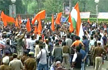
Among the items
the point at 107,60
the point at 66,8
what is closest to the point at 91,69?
the point at 107,60

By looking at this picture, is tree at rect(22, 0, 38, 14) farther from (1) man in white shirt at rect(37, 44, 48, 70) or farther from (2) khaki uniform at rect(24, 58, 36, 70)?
(2) khaki uniform at rect(24, 58, 36, 70)

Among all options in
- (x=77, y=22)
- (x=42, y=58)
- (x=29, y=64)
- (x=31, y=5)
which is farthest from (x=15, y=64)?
(x=31, y=5)

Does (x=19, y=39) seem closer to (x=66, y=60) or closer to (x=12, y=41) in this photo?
(x=12, y=41)

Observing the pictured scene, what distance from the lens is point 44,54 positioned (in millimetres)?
12805

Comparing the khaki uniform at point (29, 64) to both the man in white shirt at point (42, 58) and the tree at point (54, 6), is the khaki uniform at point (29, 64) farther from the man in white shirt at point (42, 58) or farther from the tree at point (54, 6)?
the tree at point (54, 6)

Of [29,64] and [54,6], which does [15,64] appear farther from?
[54,6]

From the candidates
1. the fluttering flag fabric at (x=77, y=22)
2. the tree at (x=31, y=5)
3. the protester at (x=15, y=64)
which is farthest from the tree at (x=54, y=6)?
the protester at (x=15, y=64)

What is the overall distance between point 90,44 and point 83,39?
454 mm

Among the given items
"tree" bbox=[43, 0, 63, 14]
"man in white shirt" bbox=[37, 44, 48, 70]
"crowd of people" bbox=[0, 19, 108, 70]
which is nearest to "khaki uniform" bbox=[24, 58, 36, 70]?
"crowd of people" bbox=[0, 19, 108, 70]

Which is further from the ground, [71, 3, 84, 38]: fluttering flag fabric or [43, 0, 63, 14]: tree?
[43, 0, 63, 14]: tree

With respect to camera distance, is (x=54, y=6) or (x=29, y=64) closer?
(x=29, y=64)

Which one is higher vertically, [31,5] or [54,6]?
[31,5]

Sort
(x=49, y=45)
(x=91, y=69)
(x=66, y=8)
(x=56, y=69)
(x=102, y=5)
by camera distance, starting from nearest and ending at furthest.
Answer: (x=56, y=69)
(x=49, y=45)
(x=91, y=69)
(x=66, y=8)
(x=102, y=5)

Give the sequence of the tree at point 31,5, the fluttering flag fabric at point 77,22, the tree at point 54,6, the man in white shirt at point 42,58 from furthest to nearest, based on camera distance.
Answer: the tree at point 31,5 < the tree at point 54,6 < the fluttering flag fabric at point 77,22 < the man in white shirt at point 42,58
